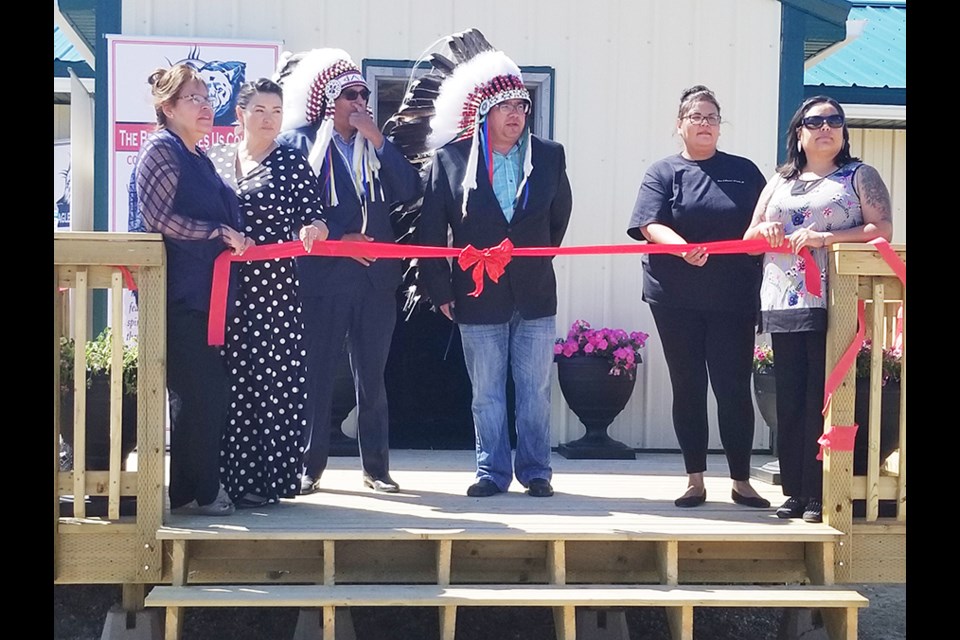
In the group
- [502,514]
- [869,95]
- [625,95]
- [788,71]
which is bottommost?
[502,514]

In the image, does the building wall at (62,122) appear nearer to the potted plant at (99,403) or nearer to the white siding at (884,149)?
the potted plant at (99,403)

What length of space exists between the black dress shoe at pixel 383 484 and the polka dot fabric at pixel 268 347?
1.74ft

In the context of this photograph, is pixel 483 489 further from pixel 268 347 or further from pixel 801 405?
pixel 801 405

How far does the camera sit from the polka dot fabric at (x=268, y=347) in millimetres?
4570

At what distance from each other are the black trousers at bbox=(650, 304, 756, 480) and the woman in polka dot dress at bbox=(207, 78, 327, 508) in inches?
60.0

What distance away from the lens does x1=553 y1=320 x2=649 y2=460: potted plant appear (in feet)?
21.1

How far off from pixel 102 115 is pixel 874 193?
4.29m

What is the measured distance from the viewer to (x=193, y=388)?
14.2 feet

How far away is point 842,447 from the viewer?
4.36 m

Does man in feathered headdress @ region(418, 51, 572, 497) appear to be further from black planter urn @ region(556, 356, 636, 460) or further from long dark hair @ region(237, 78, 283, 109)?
black planter urn @ region(556, 356, 636, 460)

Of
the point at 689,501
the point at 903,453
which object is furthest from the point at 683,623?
the point at 903,453

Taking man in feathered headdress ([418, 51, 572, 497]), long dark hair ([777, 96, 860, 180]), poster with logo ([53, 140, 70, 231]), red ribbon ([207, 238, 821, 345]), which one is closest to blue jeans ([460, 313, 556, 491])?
man in feathered headdress ([418, 51, 572, 497])
